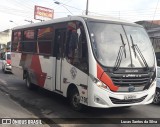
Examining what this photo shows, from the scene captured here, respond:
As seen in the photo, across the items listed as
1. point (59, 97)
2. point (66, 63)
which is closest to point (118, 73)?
point (66, 63)

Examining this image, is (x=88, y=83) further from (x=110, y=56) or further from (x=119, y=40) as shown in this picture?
(x=119, y=40)

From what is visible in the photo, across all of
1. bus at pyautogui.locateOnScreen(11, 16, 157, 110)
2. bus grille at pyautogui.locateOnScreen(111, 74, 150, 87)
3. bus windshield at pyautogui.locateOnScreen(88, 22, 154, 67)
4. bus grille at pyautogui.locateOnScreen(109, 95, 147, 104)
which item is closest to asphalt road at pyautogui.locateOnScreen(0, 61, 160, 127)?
bus at pyautogui.locateOnScreen(11, 16, 157, 110)

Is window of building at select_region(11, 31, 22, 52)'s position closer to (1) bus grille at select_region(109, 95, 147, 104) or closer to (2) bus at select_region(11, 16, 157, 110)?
(2) bus at select_region(11, 16, 157, 110)

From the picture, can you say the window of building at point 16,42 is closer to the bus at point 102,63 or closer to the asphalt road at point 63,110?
the asphalt road at point 63,110

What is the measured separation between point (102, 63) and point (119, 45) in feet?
2.79

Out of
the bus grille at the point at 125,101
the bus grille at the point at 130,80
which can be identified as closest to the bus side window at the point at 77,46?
the bus grille at the point at 130,80

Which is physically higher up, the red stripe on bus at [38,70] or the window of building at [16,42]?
the window of building at [16,42]

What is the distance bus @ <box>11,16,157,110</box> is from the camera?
8.54 meters

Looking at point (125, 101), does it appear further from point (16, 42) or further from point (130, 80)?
point (16, 42)

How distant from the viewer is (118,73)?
864 centimetres

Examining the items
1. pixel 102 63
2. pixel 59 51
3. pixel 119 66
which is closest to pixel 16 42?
pixel 59 51

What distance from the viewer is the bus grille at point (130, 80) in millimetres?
8602

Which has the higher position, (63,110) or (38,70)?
(38,70)

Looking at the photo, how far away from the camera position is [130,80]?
8820 mm
